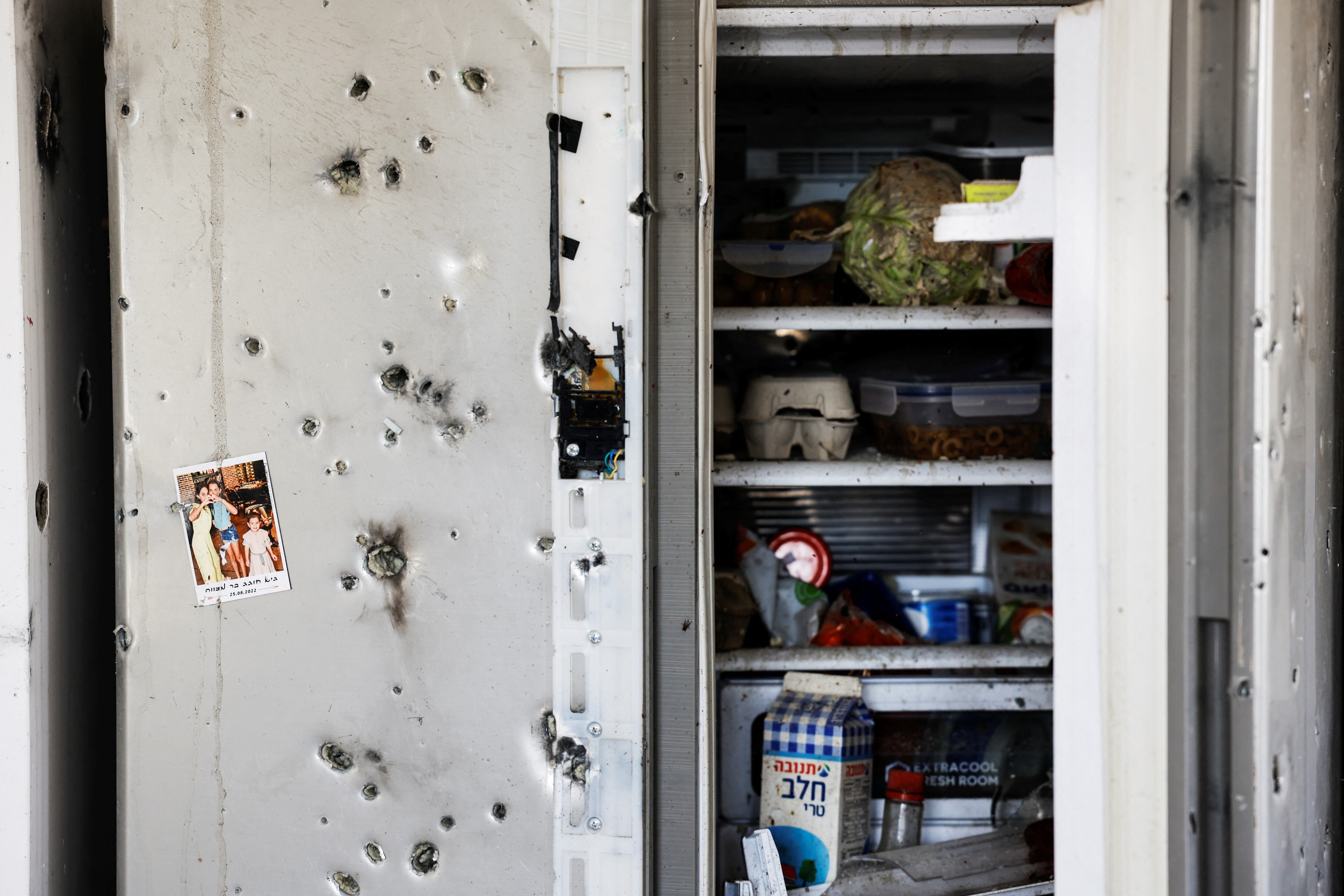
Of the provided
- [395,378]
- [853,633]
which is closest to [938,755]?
[853,633]

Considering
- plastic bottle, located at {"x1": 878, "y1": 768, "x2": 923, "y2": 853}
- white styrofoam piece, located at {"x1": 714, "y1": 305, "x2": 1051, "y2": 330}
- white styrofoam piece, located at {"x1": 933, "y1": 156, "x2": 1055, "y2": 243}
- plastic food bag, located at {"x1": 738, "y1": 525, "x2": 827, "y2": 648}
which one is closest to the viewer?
white styrofoam piece, located at {"x1": 933, "y1": 156, "x2": 1055, "y2": 243}

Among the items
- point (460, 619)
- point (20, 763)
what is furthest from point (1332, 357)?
point (20, 763)

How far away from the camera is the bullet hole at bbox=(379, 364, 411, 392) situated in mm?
1151

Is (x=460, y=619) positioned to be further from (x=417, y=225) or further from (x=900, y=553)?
(x=900, y=553)

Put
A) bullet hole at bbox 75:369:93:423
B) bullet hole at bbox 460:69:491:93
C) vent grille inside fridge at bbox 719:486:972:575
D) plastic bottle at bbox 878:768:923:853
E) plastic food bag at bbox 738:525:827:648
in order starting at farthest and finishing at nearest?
vent grille inside fridge at bbox 719:486:972:575
plastic food bag at bbox 738:525:827:648
plastic bottle at bbox 878:768:923:853
bullet hole at bbox 75:369:93:423
bullet hole at bbox 460:69:491:93

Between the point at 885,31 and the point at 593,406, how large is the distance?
2.33 feet

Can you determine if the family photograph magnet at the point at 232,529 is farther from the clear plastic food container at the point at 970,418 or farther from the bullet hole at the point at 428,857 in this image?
the clear plastic food container at the point at 970,418

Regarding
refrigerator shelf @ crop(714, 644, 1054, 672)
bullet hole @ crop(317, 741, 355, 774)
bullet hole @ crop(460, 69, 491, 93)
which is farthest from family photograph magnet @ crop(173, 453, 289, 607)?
refrigerator shelf @ crop(714, 644, 1054, 672)

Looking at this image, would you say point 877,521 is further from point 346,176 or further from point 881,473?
point 346,176

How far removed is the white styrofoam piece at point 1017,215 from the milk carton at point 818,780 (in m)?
0.84

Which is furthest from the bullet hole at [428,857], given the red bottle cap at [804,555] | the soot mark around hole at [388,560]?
the red bottle cap at [804,555]

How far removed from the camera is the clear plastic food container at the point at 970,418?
1.50 meters

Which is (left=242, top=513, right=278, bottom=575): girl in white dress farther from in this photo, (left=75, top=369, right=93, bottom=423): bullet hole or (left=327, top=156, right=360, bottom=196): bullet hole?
(left=327, top=156, right=360, bottom=196): bullet hole

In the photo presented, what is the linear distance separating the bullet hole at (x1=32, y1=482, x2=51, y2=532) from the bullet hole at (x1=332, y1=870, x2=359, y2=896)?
0.63 m
